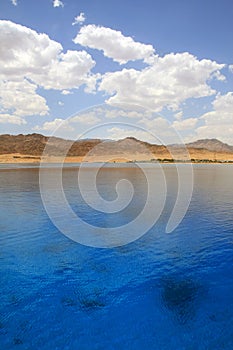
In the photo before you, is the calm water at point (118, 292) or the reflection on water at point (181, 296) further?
the reflection on water at point (181, 296)

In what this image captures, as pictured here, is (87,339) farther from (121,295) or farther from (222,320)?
(222,320)

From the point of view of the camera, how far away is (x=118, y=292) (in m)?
13.7

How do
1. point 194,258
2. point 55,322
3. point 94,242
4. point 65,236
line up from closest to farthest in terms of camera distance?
point 55,322
point 194,258
point 94,242
point 65,236

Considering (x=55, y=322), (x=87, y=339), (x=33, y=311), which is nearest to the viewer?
(x=87, y=339)

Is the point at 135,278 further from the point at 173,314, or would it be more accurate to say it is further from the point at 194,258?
the point at 194,258

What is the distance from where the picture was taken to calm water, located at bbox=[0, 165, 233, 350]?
35.0 feet

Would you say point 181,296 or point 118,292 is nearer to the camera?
point 181,296

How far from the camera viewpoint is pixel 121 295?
44.1 feet

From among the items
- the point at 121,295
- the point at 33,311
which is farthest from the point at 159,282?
the point at 33,311

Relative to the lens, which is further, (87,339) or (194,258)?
(194,258)

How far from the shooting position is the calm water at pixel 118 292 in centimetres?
1066

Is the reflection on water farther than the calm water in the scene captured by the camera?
Yes

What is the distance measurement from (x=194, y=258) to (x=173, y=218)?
10.4 metres

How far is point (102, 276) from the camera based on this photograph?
49.8ft
